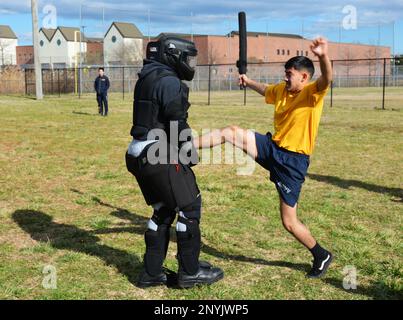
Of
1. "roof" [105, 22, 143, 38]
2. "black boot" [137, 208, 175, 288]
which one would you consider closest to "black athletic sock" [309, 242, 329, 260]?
"black boot" [137, 208, 175, 288]

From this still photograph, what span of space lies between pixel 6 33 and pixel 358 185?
121 m

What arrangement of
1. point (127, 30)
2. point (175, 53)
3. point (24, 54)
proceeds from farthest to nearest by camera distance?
point (24, 54) → point (127, 30) → point (175, 53)

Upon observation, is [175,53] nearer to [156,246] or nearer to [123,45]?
[156,246]

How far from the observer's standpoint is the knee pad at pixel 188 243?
4.02 meters

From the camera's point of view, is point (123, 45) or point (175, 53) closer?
point (175, 53)

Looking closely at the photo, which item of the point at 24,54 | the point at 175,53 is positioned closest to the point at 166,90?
the point at 175,53

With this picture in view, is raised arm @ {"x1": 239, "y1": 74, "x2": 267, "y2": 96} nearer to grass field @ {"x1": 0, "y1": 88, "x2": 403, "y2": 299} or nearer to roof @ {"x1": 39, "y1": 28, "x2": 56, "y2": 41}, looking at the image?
grass field @ {"x1": 0, "y1": 88, "x2": 403, "y2": 299}

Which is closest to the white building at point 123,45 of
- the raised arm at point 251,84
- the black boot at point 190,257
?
the raised arm at point 251,84

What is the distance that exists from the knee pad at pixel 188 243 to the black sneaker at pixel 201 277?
0.04m

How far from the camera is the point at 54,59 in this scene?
3474 inches

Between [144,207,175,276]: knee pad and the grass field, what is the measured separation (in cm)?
22

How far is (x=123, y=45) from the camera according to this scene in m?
75.6

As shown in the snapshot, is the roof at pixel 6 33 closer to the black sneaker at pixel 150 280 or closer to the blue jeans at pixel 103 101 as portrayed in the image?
the blue jeans at pixel 103 101

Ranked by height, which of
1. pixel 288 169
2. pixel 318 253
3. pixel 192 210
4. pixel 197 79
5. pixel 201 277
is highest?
pixel 197 79
